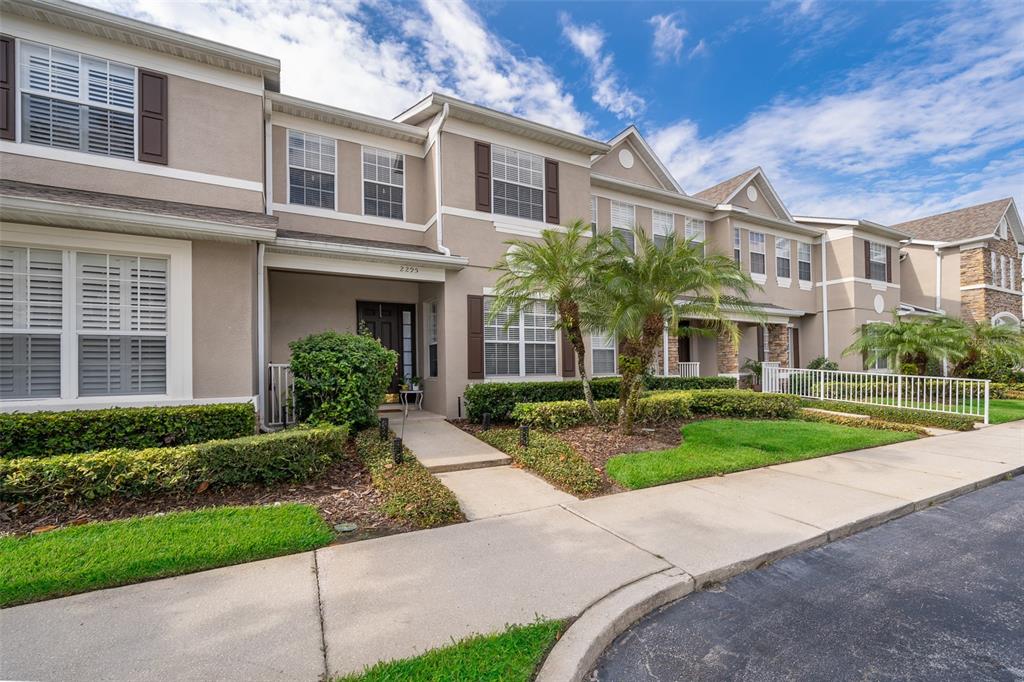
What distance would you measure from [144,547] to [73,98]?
769 centimetres

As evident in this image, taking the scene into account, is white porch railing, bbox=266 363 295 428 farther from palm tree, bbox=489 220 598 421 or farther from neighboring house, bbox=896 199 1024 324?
neighboring house, bbox=896 199 1024 324

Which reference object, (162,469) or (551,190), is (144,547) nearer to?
(162,469)

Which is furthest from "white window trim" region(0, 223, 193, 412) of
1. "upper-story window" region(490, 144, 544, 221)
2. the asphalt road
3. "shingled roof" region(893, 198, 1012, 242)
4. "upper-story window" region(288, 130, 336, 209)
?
"shingled roof" region(893, 198, 1012, 242)

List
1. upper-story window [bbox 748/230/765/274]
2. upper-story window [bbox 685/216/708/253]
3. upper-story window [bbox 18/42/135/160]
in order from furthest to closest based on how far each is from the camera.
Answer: upper-story window [bbox 748/230/765/274]
upper-story window [bbox 685/216/708/253]
upper-story window [bbox 18/42/135/160]

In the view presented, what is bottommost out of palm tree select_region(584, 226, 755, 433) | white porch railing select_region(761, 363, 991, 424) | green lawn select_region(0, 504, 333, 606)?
green lawn select_region(0, 504, 333, 606)

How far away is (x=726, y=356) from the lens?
666 inches

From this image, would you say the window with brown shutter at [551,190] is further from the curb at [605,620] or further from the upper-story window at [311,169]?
the curb at [605,620]

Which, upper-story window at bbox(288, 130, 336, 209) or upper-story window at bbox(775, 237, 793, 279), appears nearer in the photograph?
upper-story window at bbox(288, 130, 336, 209)

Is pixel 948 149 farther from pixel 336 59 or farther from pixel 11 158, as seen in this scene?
pixel 11 158

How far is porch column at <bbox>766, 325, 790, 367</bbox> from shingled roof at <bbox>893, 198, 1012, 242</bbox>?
11.5 meters

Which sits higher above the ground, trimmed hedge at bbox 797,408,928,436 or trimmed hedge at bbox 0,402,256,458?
trimmed hedge at bbox 0,402,256,458

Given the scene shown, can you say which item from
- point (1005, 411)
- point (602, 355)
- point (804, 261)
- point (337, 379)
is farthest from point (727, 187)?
point (337, 379)

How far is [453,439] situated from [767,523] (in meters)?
5.03

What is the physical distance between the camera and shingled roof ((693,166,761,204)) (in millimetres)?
17500
